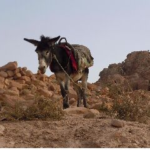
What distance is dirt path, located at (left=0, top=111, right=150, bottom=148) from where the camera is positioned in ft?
16.7

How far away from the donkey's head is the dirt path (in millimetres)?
2127

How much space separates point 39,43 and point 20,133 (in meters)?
3.09

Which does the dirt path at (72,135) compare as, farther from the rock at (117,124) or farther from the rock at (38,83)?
the rock at (38,83)

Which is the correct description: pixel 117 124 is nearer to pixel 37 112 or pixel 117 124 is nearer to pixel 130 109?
pixel 130 109

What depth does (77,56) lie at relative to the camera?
9469 mm

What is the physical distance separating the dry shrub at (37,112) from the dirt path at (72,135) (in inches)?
13.0

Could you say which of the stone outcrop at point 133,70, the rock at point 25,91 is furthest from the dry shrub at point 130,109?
the stone outcrop at point 133,70

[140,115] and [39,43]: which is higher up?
[39,43]

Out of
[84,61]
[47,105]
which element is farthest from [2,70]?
[47,105]

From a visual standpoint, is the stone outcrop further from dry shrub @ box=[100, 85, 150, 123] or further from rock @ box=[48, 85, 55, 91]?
dry shrub @ box=[100, 85, 150, 123]

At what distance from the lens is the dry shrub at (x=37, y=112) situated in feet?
21.7

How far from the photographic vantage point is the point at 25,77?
16.7 metres

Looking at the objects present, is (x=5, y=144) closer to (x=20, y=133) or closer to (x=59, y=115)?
(x=20, y=133)

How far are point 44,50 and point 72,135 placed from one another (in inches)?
125
